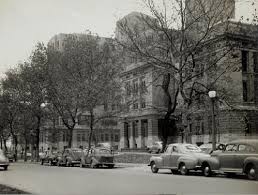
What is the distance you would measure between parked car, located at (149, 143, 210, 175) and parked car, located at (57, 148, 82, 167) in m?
12.5

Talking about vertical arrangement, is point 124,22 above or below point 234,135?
above

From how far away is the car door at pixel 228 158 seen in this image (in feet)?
68.7

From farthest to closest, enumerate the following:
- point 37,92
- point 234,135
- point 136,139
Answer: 1. point 136,139
2. point 234,135
3. point 37,92

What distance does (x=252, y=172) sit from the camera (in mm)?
19531

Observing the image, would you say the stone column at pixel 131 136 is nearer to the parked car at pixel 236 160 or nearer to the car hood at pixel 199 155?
the car hood at pixel 199 155

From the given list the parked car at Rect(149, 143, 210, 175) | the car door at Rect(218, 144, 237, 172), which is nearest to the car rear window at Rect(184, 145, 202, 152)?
the parked car at Rect(149, 143, 210, 175)

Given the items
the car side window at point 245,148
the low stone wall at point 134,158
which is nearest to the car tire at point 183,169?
the car side window at point 245,148

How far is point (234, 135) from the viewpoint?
179 feet

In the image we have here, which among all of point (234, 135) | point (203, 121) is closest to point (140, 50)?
point (234, 135)

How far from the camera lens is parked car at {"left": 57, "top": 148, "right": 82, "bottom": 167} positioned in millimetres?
38216

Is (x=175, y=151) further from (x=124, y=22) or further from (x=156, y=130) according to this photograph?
(x=156, y=130)

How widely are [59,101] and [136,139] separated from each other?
38170 mm

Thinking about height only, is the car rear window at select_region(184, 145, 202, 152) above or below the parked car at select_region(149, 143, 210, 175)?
above

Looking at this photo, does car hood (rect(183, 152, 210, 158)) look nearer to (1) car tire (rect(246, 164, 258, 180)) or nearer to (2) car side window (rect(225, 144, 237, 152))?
(2) car side window (rect(225, 144, 237, 152))
